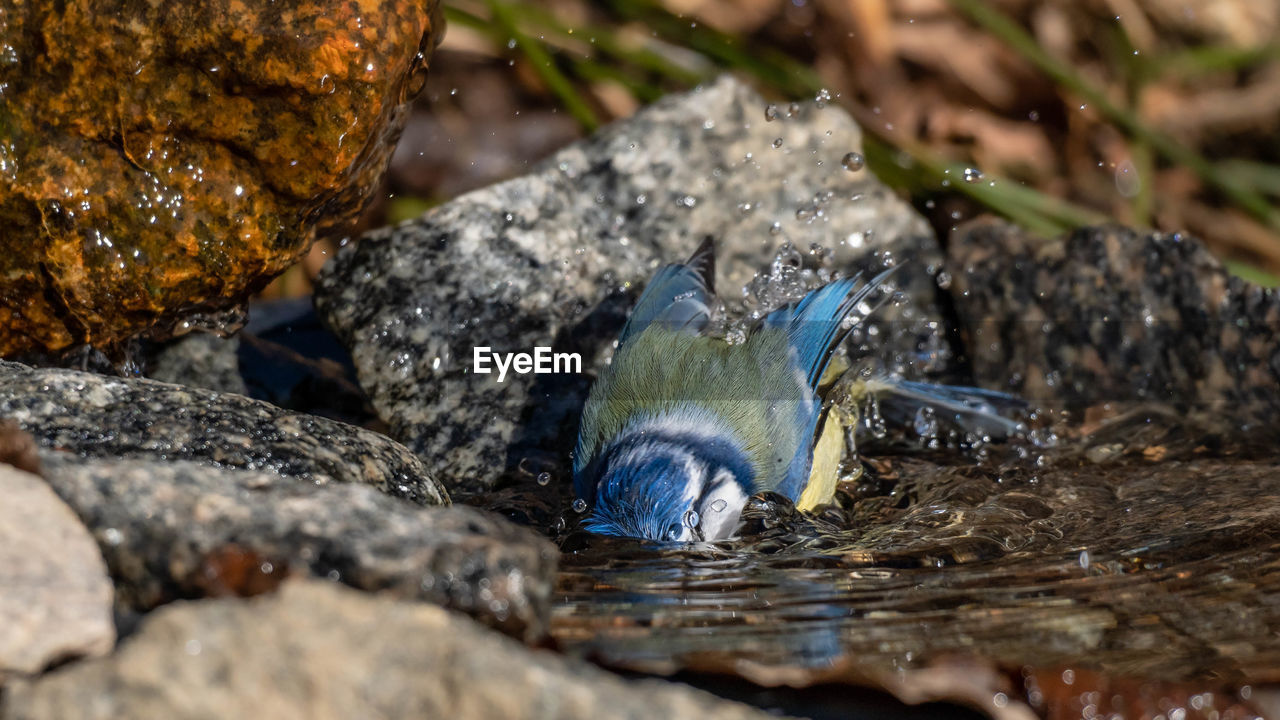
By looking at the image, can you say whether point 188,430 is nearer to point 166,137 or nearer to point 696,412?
point 166,137

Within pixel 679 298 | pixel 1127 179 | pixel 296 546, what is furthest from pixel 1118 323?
pixel 296 546

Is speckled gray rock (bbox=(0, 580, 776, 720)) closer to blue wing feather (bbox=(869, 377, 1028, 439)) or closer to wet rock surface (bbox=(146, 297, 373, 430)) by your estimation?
wet rock surface (bbox=(146, 297, 373, 430))

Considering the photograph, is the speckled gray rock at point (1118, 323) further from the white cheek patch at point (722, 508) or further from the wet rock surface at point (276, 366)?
the wet rock surface at point (276, 366)

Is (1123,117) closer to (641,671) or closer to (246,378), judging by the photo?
(246,378)

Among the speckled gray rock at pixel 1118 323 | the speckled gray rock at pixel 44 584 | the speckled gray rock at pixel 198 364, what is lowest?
the speckled gray rock at pixel 44 584

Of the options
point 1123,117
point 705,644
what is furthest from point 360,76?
point 1123,117

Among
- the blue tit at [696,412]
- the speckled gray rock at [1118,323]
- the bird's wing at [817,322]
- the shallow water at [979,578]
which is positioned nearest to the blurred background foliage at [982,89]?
the speckled gray rock at [1118,323]
